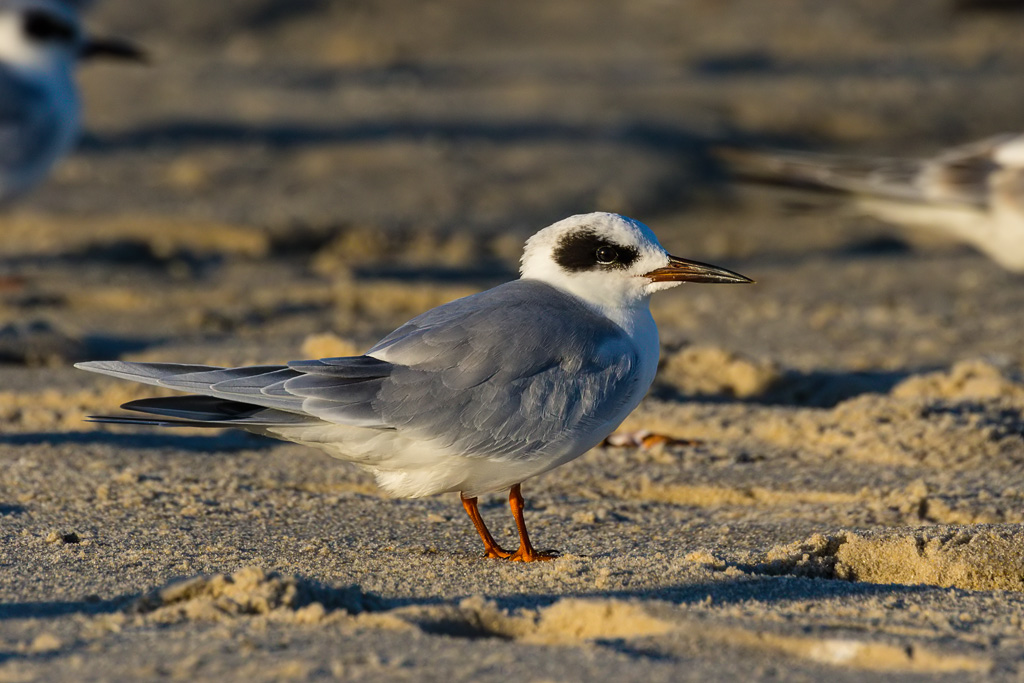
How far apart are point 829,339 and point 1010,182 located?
1406 millimetres


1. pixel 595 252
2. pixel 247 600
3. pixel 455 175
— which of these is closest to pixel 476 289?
pixel 455 175

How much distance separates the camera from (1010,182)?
647 centimetres

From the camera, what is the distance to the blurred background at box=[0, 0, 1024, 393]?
19.8 feet

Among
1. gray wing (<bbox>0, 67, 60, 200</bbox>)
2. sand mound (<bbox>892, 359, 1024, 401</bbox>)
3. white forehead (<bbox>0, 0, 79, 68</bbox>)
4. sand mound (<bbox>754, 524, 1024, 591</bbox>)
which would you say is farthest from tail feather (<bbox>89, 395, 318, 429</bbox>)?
white forehead (<bbox>0, 0, 79, 68</bbox>)

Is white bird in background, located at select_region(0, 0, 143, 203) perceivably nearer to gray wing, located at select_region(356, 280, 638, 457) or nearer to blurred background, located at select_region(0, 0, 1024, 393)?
blurred background, located at select_region(0, 0, 1024, 393)

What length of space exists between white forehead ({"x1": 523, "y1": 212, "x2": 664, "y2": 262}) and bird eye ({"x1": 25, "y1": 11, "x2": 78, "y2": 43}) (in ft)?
18.6

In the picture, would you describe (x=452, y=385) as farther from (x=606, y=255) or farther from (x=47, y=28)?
(x=47, y=28)

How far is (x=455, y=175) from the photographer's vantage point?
8523mm

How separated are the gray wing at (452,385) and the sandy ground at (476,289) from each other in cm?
30

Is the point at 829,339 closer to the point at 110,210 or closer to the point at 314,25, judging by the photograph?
the point at 110,210

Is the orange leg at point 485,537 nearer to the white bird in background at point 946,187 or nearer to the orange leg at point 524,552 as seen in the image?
the orange leg at point 524,552

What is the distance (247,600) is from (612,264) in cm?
128

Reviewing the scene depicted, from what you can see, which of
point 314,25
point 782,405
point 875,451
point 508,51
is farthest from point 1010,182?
point 314,25

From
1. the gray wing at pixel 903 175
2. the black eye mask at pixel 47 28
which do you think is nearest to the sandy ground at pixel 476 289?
the gray wing at pixel 903 175
